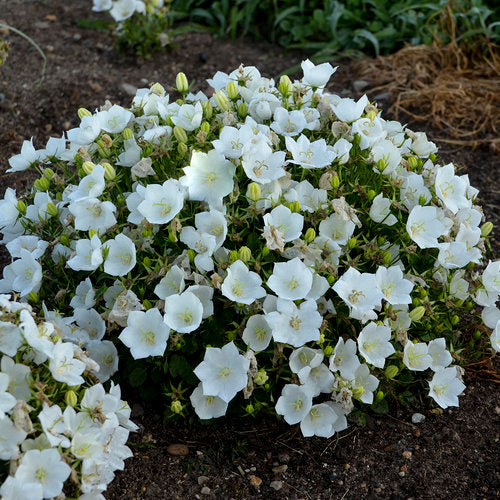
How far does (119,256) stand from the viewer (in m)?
2.58

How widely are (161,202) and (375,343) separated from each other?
2.89 feet

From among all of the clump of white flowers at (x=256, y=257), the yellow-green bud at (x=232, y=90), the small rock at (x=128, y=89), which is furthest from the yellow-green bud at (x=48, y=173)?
the small rock at (x=128, y=89)

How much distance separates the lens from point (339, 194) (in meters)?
2.70

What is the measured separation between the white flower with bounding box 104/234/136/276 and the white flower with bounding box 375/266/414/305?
85 cm

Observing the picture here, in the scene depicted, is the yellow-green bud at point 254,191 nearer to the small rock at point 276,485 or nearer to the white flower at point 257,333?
the white flower at point 257,333

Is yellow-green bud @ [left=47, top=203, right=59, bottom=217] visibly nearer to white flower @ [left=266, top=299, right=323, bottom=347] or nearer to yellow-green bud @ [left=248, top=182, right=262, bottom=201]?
yellow-green bud @ [left=248, top=182, right=262, bottom=201]

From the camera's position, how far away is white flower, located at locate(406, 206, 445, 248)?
2670 mm

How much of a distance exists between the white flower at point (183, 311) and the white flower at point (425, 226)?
2.69ft

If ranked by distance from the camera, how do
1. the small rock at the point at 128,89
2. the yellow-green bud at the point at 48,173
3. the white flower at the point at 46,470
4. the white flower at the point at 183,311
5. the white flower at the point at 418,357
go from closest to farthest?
the white flower at the point at 46,470, the white flower at the point at 183,311, the white flower at the point at 418,357, the yellow-green bud at the point at 48,173, the small rock at the point at 128,89

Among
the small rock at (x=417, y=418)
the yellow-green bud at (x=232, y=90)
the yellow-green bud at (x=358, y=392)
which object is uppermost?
the yellow-green bud at (x=232, y=90)

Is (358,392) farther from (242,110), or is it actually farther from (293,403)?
(242,110)

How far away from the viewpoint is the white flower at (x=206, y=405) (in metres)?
2.57

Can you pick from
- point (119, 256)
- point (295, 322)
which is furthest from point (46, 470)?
point (295, 322)

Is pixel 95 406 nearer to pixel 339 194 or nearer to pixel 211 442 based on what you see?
pixel 211 442
